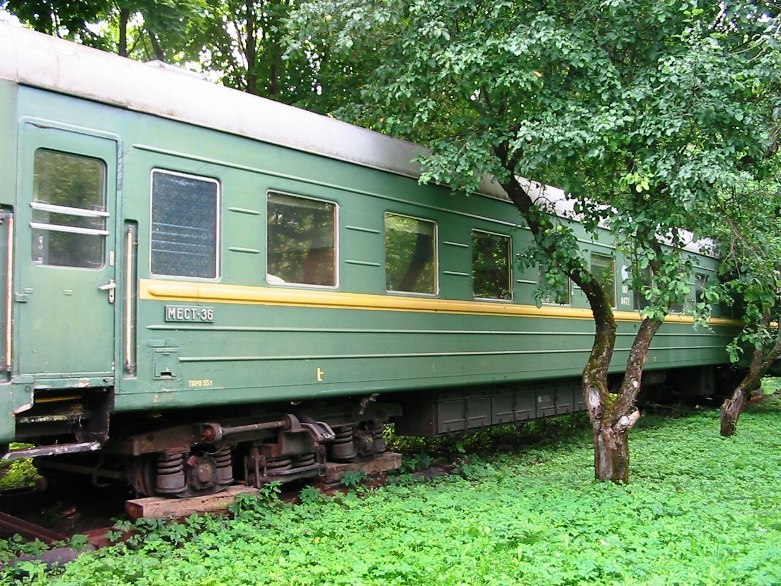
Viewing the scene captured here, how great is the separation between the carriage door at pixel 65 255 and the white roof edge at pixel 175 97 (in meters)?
0.34

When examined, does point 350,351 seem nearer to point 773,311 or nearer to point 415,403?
point 415,403

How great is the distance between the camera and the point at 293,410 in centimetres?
702

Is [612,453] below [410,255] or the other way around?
below

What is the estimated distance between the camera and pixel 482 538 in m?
5.37

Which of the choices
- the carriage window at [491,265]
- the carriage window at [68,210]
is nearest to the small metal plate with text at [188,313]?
the carriage window at [68,210]

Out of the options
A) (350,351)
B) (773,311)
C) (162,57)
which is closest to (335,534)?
(350,351)

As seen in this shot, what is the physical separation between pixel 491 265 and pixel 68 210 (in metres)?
5.14

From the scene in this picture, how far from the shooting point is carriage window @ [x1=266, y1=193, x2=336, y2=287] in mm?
6527

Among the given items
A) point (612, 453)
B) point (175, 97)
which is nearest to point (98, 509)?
point (175, 97)

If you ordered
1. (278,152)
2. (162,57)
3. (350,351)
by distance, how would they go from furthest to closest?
1. (162,57)
2. (350,351)
3. (278,152)

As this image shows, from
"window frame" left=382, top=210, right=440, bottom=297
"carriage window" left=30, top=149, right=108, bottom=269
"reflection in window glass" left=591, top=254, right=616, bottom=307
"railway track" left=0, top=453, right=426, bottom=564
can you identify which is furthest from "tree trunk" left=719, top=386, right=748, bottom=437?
"carriage window" left=30, top=149, right=108, bottom=269

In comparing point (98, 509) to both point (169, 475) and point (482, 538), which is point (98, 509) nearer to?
point (169, 475)

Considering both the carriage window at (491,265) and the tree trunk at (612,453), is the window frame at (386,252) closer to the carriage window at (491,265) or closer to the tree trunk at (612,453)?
the carriage window at (491,265)

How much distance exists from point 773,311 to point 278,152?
33.8 feet
